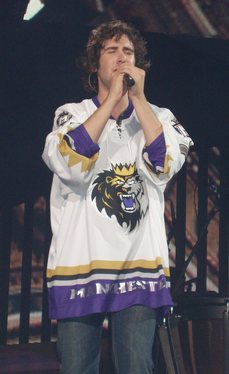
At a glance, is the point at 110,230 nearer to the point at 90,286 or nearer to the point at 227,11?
the point at 90,286

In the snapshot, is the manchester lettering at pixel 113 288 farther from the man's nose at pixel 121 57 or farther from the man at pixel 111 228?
the man's nose at pixel 121 57

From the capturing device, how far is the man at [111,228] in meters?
2.07

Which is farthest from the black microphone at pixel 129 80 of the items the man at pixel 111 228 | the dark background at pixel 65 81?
the dark background at pixel 65 81

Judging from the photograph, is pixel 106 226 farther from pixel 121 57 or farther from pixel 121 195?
pixel 121 57

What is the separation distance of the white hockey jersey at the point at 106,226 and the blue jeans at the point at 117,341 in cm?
3

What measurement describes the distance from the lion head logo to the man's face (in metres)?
0.32

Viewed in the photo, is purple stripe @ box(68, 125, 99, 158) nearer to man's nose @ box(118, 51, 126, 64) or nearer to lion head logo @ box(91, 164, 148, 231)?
lion head logo @ box(91, 164, 148, 231)

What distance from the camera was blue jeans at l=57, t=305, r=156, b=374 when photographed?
6.71 feet

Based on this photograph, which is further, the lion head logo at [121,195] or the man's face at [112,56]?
the man's face at [112,56]

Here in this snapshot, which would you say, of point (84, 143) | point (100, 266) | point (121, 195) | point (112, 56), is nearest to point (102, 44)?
point (112, 56)

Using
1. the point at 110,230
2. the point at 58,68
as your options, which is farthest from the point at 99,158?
the point at 58,68

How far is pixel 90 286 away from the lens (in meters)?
2.10

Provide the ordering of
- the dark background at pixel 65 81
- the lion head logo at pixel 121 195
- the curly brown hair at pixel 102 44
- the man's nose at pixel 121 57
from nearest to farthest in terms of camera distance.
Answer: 1. the lion head logo at pixel 121 195
2. the man's nose at pixel 121 57
3. the curly brown hair at pixel 102 44
4. the dark background at pixel 65 81

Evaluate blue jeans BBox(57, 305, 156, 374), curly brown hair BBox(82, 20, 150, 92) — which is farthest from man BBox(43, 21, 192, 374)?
curly brown hair BBox(82, 20, 150, 92)
